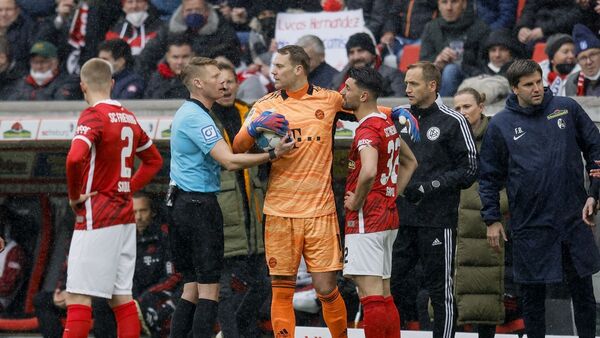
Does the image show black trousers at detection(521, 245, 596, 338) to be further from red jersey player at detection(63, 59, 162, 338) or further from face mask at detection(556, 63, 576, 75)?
face mask at detection(556, 63, 576, 75)

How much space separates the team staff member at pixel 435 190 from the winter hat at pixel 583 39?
2.14 meters

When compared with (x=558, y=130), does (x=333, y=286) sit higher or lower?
lower

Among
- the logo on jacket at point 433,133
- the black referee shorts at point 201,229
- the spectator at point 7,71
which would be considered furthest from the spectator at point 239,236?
the spectator at point 7,71

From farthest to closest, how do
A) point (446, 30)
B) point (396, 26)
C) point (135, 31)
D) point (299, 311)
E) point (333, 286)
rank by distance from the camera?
point (135, 31) < point (396, 26) < point (446, 30) < point (299, 311) < point (333, 286)

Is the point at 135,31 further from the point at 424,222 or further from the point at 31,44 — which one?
the point at 424,222

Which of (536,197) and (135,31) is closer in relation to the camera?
(536,197)

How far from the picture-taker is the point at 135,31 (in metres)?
13.3

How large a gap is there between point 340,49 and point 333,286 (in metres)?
4.42

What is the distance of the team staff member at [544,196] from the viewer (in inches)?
320

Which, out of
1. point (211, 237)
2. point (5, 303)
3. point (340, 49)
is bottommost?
point (5, 303)

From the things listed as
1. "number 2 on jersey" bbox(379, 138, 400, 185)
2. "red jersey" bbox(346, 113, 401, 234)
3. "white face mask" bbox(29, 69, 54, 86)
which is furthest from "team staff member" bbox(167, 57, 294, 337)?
"white face mask" bbox(29, 69, 54, 86)

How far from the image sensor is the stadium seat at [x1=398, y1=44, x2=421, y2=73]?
469 inches

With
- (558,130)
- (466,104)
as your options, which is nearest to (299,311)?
(466,104)

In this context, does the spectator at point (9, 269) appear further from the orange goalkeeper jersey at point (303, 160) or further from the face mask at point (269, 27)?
the orange goalkeeper jersey at point (303, 160)
